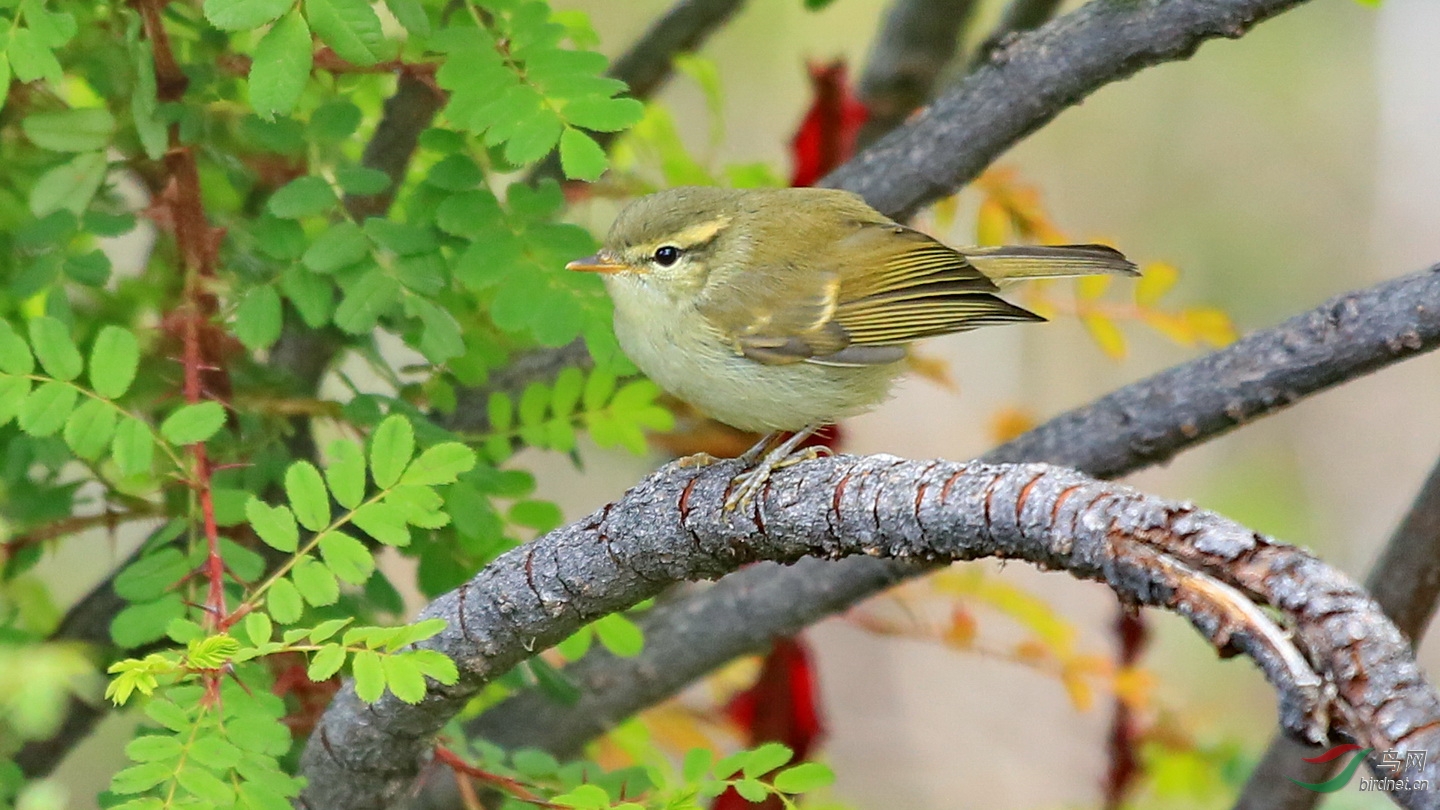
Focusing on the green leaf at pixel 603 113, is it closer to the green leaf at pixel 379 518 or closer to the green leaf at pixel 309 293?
the green leaf at pixel 309 293

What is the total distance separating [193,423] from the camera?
2.16 m

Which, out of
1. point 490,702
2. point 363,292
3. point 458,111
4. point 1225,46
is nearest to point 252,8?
point 458,111

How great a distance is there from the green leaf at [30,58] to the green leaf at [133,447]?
21.1 inches

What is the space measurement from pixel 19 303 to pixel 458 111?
3.14 feet

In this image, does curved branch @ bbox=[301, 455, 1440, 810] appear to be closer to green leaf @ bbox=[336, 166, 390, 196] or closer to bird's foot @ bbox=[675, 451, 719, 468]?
bird's foot @ bbox=[675, 451, 719, 468]

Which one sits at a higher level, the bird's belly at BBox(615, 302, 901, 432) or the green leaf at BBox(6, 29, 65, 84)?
the green leaf at BBox(6, 29, 65, 84)

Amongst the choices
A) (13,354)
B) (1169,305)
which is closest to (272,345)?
(13,354)

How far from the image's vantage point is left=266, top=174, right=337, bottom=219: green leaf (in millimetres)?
2420

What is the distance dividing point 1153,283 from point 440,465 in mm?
1884

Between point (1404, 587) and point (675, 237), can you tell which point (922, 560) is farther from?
point (1404, 587)

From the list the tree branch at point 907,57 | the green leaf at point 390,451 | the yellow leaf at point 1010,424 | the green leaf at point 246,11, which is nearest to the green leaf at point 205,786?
the green leaf at point 390,451

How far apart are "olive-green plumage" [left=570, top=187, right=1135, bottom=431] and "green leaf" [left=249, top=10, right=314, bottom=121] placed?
0.77 meters

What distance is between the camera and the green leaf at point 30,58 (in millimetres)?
2164

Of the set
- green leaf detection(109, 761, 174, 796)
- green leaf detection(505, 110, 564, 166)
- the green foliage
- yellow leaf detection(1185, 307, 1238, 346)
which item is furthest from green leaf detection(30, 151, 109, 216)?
yellow leaf detection(1185, 307, 1238, 346)
